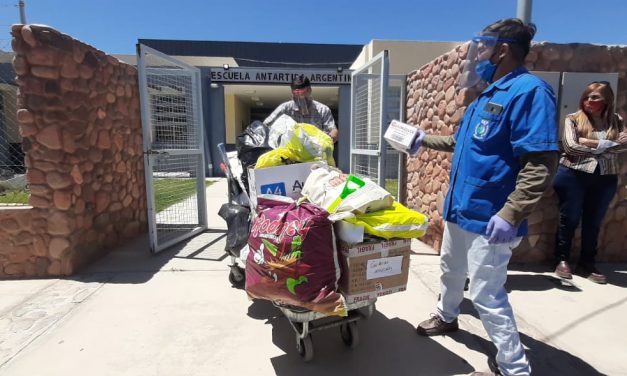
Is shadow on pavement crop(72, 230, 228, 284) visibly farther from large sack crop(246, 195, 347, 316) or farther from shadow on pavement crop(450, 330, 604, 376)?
shadow on pavement crop(450, 330, 604, 376)

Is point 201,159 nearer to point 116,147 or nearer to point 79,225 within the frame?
point 116,147

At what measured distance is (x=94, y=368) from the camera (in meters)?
2.20

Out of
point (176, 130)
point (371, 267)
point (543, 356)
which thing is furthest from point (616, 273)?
point (176, 130)

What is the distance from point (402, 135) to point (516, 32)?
0.94m

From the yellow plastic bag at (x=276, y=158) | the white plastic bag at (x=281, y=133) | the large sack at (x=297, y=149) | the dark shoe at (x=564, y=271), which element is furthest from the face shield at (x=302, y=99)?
the dark shoe at (x=564, y=271)

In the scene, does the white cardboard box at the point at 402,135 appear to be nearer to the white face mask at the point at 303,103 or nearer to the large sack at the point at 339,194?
the large sack at the point at 339,194

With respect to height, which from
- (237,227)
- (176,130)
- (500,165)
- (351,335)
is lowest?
(351,335)

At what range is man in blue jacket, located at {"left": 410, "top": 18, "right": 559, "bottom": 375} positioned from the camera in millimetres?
1758

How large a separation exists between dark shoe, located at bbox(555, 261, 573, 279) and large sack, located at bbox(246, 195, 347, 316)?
281 cm

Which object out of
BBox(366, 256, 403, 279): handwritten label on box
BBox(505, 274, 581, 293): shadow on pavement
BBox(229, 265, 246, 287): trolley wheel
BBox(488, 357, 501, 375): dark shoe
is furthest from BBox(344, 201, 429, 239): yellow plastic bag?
BBox(505, 274, 581, 293): shadow on pavement

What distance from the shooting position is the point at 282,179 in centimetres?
254

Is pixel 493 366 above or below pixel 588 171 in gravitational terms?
below

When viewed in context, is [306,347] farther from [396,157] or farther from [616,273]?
[396,157]

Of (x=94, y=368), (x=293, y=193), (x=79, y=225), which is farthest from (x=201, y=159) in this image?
(x=94, y=368)
